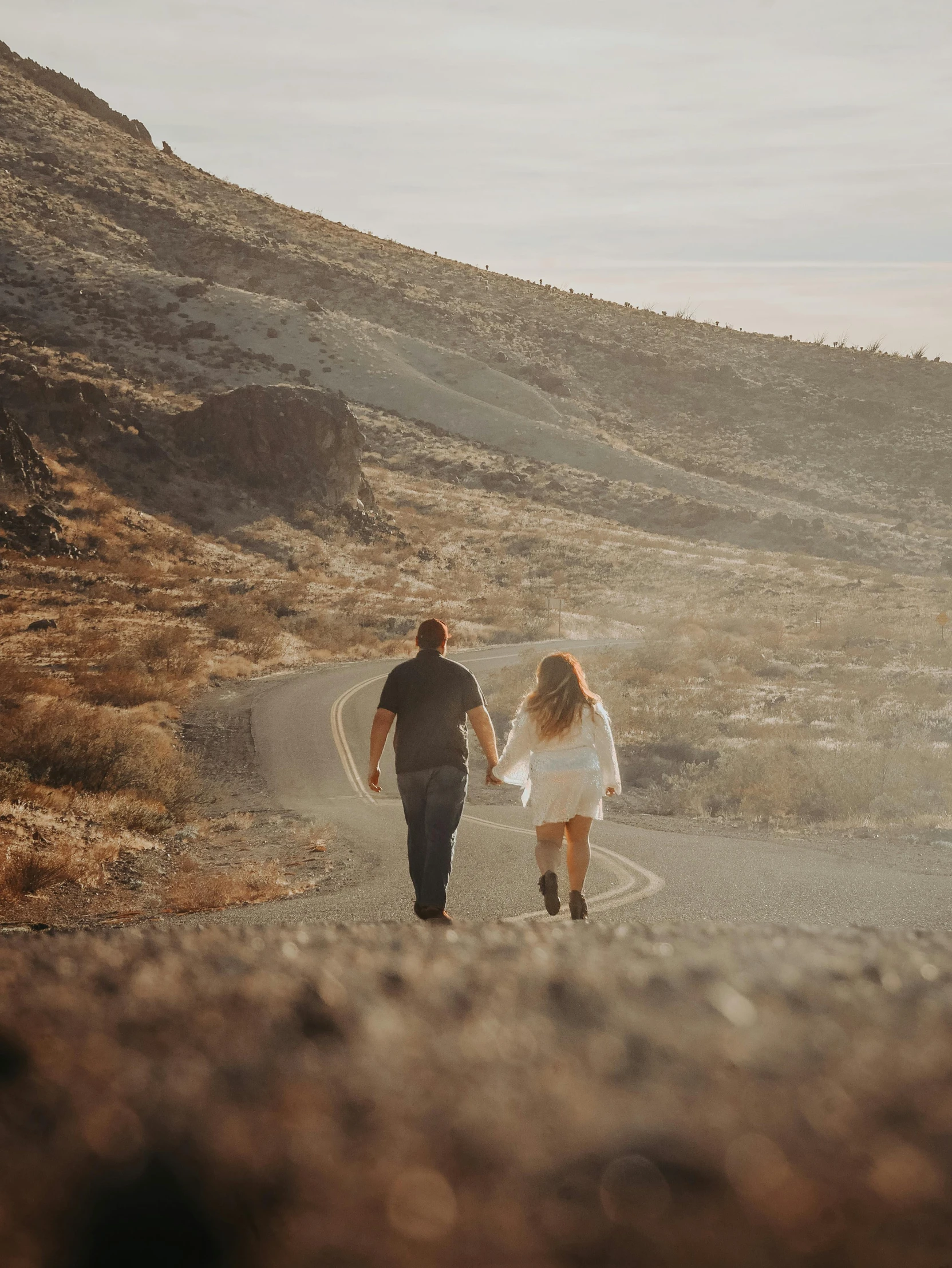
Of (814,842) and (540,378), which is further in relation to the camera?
(540,378)

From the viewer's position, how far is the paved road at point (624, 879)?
8.82m

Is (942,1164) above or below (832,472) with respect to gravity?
below

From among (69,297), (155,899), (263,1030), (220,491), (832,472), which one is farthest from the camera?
(832,472)

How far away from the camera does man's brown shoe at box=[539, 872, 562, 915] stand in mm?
6695

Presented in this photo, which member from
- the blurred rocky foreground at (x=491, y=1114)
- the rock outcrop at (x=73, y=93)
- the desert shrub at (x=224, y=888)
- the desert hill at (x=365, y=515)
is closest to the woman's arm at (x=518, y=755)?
the desert shrub at (x=224, y=888)

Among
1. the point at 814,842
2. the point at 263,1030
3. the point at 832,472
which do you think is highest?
the point at 832,472

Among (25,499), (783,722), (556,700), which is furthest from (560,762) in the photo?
(25,499)

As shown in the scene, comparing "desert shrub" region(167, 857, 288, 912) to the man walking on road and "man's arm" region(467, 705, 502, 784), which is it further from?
"man's arm" region(467, 705, 502, 784)

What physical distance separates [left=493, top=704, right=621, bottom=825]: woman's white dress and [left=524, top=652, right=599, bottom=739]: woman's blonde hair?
0.06 m

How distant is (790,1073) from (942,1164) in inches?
3.3

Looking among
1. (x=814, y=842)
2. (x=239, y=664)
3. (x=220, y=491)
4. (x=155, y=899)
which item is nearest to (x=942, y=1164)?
(x=155, y=899)

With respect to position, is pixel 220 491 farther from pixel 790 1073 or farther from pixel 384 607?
pixel 790 1073

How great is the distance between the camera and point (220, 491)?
163ft

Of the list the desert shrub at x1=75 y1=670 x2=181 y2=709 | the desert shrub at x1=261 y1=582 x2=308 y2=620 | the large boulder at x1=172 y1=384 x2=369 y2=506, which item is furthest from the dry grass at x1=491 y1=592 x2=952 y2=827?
the large boulder at x1=172 y1=384 x2=369 y2=506
